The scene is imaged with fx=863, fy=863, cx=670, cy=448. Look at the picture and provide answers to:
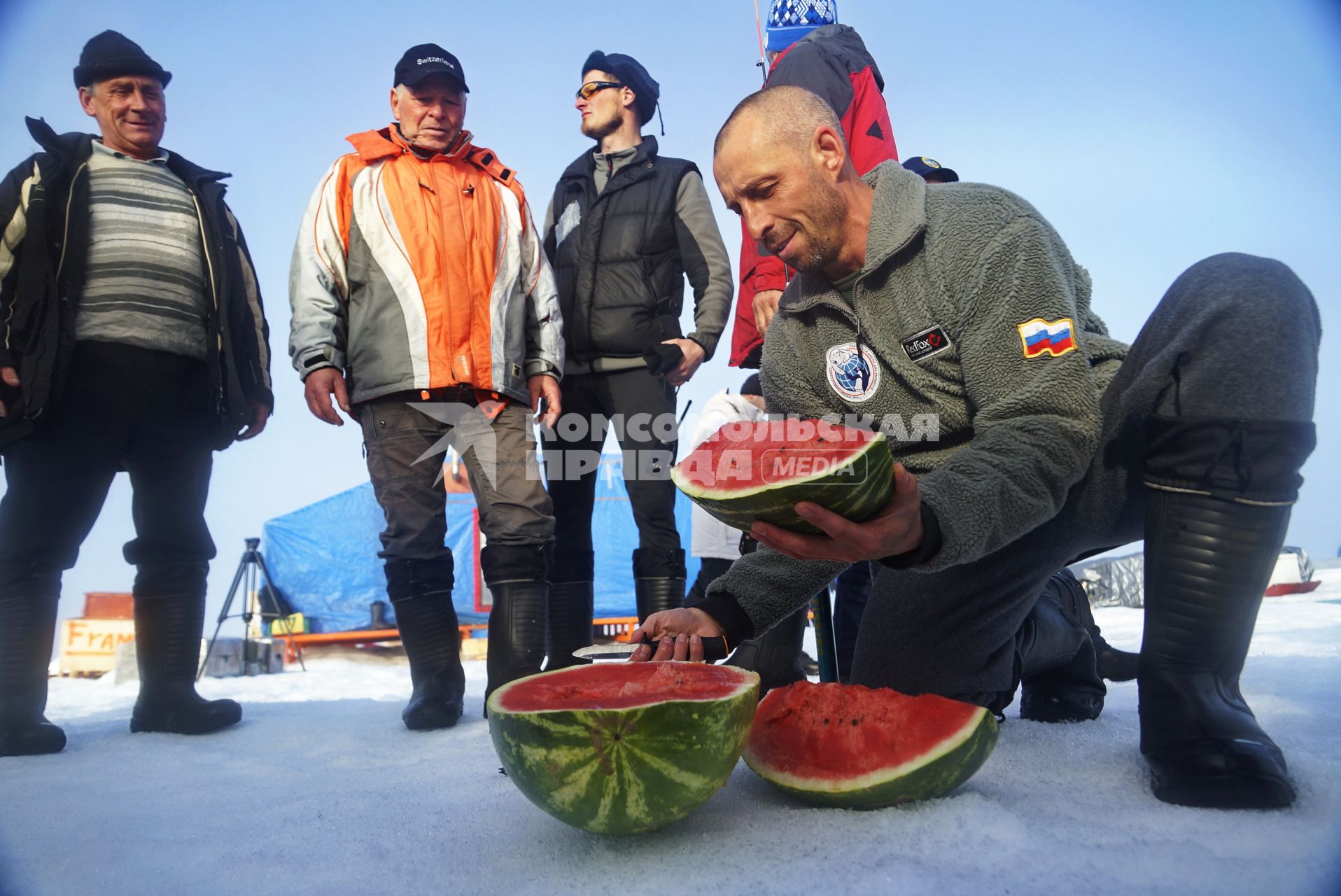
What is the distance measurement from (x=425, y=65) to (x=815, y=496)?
2.65 metres

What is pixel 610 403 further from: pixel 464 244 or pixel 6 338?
pixel 6 338

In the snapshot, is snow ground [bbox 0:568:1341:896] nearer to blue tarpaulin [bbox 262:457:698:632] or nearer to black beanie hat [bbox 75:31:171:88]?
black beanie hat [bbox 75:31:171:88]

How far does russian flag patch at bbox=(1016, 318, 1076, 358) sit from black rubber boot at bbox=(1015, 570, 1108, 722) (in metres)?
0.81

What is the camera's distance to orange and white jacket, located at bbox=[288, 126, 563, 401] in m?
2.99

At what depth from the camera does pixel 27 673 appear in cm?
261

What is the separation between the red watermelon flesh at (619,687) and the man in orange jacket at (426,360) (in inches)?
54.3

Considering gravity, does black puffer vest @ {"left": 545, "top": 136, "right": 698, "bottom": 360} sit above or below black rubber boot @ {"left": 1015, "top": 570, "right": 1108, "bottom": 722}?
above

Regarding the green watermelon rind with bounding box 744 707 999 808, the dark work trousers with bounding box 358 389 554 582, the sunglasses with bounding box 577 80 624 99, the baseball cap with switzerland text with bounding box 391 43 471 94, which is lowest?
the green watermelon rind with bounding box 744 707 999 808

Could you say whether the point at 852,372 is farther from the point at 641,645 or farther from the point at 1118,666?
the point at 1118,666

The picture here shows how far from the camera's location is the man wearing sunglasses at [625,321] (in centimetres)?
347

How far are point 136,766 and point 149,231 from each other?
5.80ft

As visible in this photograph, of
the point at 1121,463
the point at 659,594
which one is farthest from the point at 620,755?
the point at 659,594

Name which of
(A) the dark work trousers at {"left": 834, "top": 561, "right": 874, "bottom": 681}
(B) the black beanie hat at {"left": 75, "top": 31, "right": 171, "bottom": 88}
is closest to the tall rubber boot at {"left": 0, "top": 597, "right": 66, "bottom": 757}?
(B) the black beanie hat at {"left": 75, "top": 31, "right": 171, "bottom": 88}

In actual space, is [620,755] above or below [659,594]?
below
